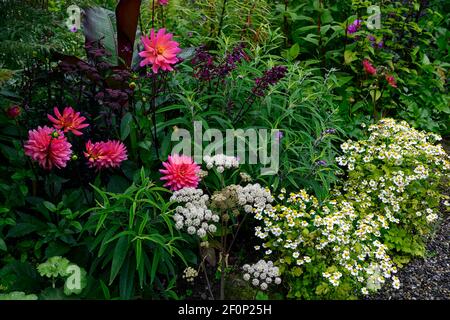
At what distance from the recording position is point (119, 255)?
101 inches

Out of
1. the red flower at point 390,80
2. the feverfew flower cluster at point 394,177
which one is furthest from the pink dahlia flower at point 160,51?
the red flower at point 390,80

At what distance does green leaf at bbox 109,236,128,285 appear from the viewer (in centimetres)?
253

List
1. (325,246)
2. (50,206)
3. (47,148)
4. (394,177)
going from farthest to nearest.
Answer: (394,177)
(325,246)
(50,206)
(47,148)

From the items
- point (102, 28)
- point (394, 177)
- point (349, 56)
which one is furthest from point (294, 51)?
point (102, 28)

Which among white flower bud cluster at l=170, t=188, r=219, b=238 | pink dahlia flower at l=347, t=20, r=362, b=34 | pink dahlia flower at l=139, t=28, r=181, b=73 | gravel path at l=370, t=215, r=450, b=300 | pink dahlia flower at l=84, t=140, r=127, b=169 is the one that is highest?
pink dahlia flower at l=347, t=20, r=362, b=34

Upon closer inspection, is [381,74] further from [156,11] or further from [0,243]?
[0,243]

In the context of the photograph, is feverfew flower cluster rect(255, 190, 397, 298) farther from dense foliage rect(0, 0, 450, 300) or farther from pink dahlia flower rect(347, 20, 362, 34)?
pink dahlia flower rect(347, 20, 362, 34)

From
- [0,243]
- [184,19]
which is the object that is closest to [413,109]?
[184,19]

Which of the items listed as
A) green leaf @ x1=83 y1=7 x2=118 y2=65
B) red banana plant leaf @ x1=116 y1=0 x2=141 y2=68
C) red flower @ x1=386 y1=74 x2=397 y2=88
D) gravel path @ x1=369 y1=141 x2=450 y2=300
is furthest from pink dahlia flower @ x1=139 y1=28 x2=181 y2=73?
red flower @ x1=386 y1=74 x2=397 y2=88

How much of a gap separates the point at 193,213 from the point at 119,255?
0.42 metres

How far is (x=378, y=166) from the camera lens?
3.84 meters

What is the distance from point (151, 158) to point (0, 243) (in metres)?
0.93

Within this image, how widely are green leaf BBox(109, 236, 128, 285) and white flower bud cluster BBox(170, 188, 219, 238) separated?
0.30 metres

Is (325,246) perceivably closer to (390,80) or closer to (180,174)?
(180,174)
